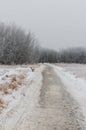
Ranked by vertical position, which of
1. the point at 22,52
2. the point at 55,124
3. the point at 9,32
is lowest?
the point at 55,124

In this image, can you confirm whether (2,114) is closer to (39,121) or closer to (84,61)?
(39,121)

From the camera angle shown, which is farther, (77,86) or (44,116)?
(77,86)

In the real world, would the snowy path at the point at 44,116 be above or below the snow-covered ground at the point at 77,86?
below

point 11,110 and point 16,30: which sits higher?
point 16,30

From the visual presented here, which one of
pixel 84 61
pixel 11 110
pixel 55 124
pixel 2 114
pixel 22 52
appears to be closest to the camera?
pixel 55 124

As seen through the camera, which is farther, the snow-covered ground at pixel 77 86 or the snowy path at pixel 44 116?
the snow-covered ground at pixel 77 86

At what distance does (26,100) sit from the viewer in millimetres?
10242

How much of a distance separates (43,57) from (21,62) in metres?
67.0

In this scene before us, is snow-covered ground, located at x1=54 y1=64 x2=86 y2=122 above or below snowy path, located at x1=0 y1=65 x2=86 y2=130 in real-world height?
above

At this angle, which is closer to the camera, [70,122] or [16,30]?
[70,122]

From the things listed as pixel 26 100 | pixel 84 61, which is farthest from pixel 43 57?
pixel 26 100

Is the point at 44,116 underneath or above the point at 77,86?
underneath

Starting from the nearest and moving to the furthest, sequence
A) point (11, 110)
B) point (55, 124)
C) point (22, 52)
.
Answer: point (55, 124) < point (11, 110) < point (22, 52)

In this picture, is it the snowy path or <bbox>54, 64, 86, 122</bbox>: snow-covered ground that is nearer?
the snowy path
